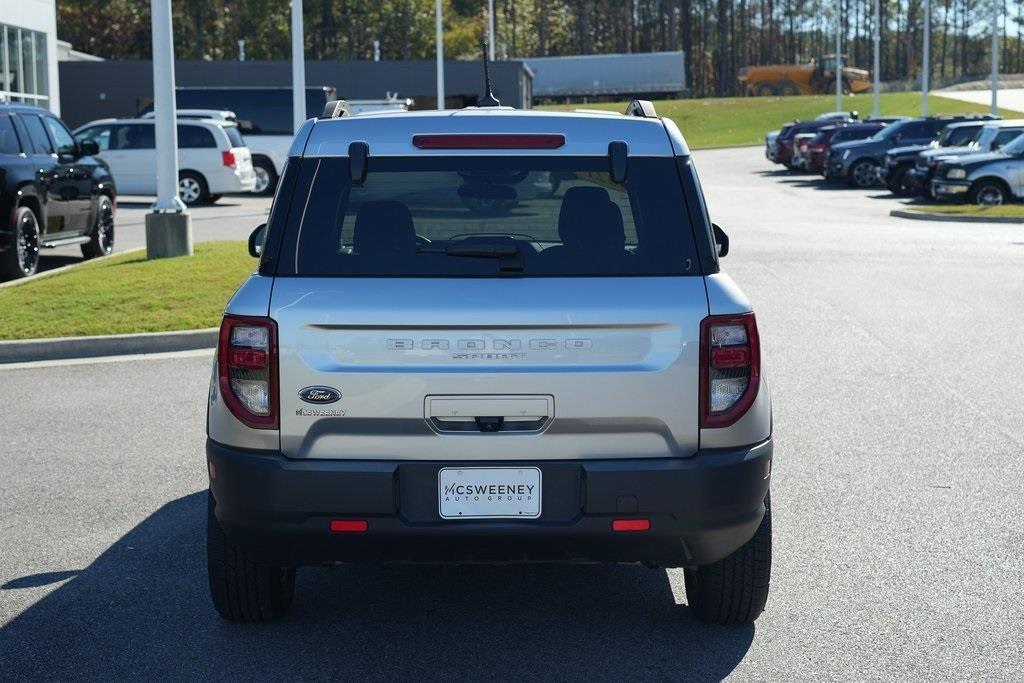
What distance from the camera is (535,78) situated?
9612cm

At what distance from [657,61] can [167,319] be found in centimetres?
8661

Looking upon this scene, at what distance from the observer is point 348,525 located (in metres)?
4.52

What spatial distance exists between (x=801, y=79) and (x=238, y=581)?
106 m

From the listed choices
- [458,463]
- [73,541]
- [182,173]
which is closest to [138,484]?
[73,541]

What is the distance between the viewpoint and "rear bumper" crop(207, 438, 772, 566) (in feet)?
14.7

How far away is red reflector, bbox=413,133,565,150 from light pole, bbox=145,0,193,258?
13.0 metres

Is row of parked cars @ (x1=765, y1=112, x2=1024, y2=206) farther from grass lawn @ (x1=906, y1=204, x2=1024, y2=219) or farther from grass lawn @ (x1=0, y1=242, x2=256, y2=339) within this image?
grass lawn @ (x1=0, y1=242, x2=256, y2=339)

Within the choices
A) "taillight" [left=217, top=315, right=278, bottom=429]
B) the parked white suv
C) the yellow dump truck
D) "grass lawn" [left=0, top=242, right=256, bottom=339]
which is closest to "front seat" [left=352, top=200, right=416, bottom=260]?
"taillight" [left=217, top=315, right=278, bottom=429]

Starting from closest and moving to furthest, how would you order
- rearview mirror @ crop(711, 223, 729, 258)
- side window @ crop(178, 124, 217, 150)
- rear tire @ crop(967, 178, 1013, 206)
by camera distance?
rearview mirror @ crop(711, 223, 729, 258), rear tire @ crop(967, 178, 1013, 206), side window @ crop(178, 124, 217, 150)

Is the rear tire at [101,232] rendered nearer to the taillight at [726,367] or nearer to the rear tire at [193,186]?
the rear tire at [193,186]

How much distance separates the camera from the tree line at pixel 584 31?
9969cm

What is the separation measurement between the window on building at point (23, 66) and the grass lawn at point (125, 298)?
77.8 ft

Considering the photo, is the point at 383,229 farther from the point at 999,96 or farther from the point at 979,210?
the point at 999,96

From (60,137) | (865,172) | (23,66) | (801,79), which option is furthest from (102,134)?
(801,79)
